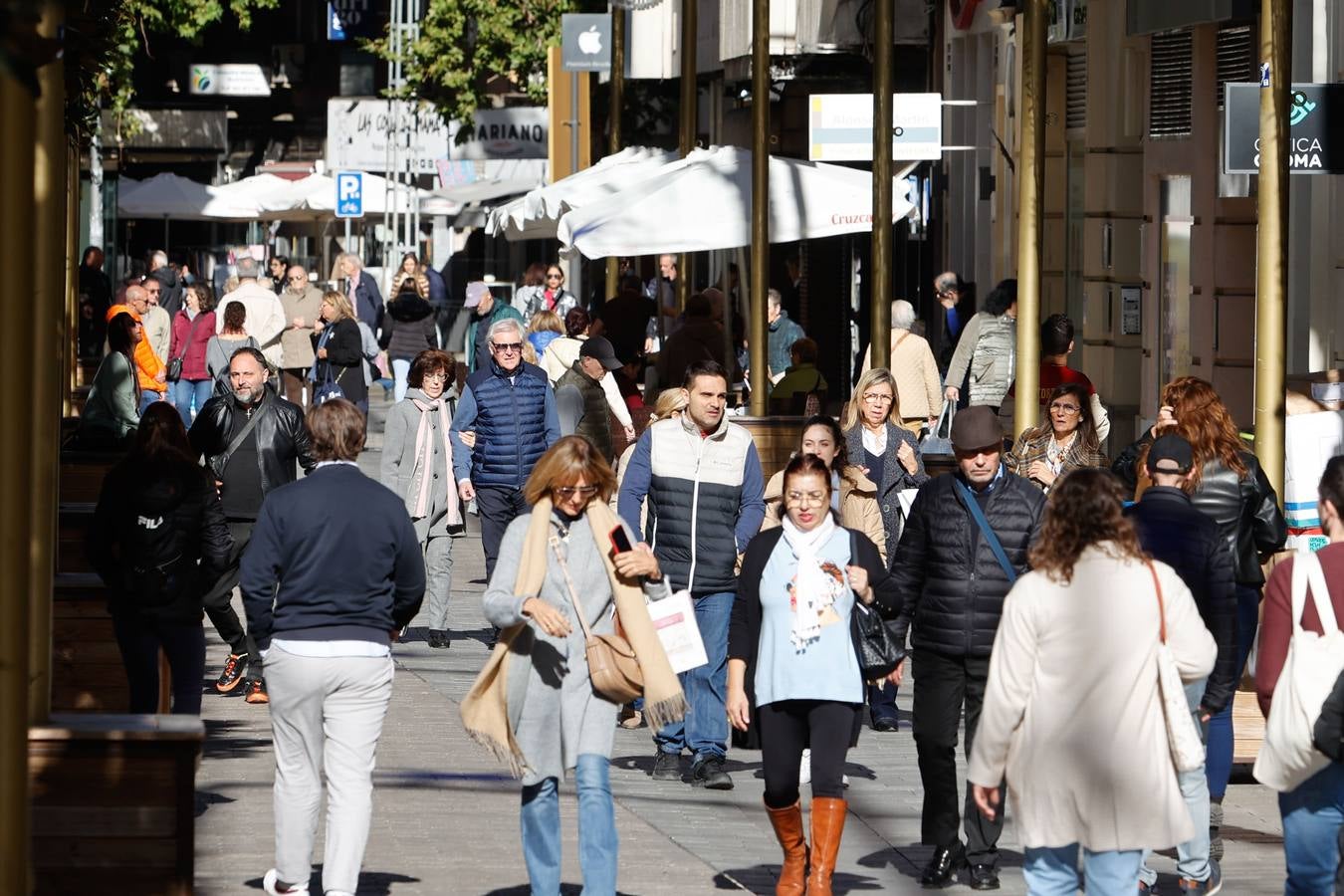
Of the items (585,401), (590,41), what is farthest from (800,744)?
(590,41)

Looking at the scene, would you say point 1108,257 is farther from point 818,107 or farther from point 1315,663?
point 1315,663

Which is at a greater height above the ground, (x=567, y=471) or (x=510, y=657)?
(x=567, y=471)

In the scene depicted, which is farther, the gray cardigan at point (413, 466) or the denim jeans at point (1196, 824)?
the gray cardigan at point (413, 466)

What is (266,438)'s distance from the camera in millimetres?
12359

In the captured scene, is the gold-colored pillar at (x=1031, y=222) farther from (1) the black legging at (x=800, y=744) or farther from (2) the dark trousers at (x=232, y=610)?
(1) the black legging at (x=800, y=744)

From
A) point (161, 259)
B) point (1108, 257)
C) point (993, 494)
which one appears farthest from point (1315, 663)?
point (161, 259)

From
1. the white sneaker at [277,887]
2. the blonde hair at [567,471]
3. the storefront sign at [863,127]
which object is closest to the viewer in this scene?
the blonde hair at [567,471]

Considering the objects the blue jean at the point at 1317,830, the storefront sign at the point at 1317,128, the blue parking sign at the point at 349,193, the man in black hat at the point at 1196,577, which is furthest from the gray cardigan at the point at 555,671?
the blue parking sign at the point at 349,193

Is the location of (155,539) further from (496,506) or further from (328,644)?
(496,506)

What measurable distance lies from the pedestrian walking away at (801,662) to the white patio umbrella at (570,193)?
15.8 m

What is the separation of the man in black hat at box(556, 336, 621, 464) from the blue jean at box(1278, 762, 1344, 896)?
8743mm

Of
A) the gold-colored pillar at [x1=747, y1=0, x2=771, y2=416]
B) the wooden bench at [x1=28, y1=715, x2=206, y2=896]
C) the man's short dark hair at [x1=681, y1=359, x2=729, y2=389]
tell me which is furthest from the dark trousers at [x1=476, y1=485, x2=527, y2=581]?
the wooden bench at [x1=28, y1=715, x2=206, y2=896]

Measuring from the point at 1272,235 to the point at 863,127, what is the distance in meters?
9.26

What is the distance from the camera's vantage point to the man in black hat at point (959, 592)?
8555 mm
